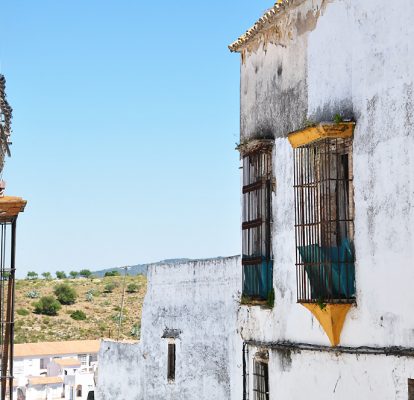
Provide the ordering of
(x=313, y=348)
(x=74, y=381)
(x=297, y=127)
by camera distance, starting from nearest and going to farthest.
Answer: (x=313, y=348) < (x=297, y=127) < (x=74, y=381)

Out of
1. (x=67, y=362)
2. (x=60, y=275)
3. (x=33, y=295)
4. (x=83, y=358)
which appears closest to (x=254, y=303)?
(x=67, y=362)

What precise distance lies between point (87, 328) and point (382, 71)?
156 ft

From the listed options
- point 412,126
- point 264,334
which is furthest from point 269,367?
point 412,126

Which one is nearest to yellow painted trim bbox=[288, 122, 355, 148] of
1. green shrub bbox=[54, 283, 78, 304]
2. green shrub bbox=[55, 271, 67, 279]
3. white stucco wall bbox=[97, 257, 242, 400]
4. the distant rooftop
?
white stucco wall bbox=[97, 257, 242, 400]

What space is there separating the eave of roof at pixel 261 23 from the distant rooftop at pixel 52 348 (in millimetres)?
32636

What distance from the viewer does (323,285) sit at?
26.4 feet

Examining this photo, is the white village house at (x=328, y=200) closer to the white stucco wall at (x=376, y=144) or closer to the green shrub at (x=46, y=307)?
the white stucco wall at (x=376, y=144)

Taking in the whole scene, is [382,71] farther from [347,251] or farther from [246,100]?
[246,100]

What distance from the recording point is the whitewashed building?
284 inches

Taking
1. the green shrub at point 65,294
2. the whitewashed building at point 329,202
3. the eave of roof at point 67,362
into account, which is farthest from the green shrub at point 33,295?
the whitewashed building at point 329,202

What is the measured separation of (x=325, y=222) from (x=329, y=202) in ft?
0.76

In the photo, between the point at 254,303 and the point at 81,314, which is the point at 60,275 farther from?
A: the point at 254,303

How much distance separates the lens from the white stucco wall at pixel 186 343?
14.4m

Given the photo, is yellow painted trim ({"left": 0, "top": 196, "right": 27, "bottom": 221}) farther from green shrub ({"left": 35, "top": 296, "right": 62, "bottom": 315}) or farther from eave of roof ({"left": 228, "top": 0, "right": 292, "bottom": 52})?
green shrub ({"left": 35, "top": 296, "right": 62, "bottom": 315})
